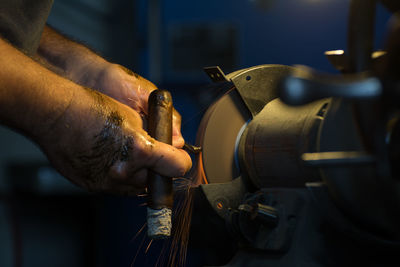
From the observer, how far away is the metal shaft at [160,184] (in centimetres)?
86

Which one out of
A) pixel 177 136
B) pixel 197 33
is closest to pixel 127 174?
pixel 177 136

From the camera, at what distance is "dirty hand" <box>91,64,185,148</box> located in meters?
1.18

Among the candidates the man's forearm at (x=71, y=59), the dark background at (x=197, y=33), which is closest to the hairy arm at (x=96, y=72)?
the man's forearm at (x=71, y=59)

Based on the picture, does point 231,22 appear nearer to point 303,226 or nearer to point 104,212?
point 104,212

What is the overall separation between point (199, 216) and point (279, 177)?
22 centimetres

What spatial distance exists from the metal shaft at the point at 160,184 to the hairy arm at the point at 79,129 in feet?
0.07

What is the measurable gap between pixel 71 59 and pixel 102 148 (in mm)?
458

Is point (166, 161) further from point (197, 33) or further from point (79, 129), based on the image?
point (197, 33)

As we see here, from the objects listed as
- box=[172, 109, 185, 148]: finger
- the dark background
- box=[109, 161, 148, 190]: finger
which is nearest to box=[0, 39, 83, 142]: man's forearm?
box=[109, 161, 148, 190]: finger

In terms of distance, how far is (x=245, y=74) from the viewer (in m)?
0.94

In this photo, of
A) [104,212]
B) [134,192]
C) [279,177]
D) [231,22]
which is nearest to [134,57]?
[231,22]

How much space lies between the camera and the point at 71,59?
1271mm

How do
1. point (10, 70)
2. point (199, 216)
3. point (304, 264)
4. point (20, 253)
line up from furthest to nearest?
point (20, 253) → point (199, 216) → point (10, 70) → point (304, 264)

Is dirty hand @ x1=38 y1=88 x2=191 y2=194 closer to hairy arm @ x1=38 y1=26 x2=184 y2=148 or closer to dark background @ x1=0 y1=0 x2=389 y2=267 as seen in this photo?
hairy arm @ x1=38 y1=26 x2=184 y2=148
